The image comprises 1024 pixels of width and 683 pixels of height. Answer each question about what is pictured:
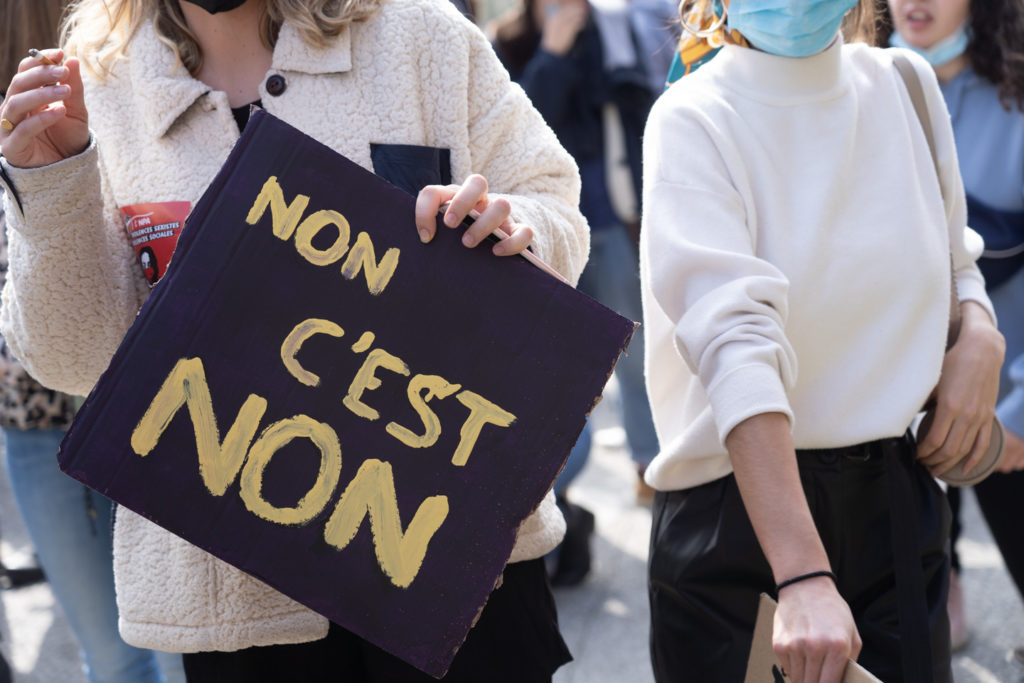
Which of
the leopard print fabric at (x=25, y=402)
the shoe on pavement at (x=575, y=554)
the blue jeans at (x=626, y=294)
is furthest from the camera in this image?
the blue jeans at (x=626, y=294)

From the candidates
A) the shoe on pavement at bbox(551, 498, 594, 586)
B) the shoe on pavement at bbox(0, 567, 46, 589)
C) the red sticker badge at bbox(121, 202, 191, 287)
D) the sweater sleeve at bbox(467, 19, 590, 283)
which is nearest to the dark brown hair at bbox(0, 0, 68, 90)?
the red sticker badge at bbox(121, 202, 191, 287)

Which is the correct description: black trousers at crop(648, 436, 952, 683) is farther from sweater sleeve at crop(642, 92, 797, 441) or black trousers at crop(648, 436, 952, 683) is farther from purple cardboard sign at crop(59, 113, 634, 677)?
purple cardboard sign at crop(59, 113, 634, 677)

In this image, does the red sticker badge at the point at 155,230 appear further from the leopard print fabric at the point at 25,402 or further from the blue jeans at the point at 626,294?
the blue jeans at the point at 626,294

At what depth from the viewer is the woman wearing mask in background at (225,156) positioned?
1.51 meters

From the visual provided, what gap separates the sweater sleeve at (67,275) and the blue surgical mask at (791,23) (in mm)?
952

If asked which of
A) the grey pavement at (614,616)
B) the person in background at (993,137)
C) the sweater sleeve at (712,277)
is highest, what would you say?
the sweater sleeve at (712,277)

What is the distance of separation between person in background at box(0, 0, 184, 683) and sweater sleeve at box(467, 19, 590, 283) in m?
1.28

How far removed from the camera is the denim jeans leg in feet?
13.8

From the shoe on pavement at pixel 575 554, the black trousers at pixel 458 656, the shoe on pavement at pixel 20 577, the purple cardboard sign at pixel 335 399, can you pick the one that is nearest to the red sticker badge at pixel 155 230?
the purple cardboard sign at pixel 335 399

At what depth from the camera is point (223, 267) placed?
1.29 metres

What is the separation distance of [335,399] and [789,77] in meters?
0.86

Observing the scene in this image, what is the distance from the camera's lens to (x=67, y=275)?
1.46 meters

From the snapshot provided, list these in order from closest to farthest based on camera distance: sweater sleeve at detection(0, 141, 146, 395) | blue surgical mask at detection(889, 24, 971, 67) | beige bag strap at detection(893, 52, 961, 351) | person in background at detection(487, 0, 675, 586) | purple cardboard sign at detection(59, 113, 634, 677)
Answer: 1. purple cardboard sign at detection(59, 113, 634, 677)
2. sweater sleeve at detection(0, 141, 146, 395)
3. beige bag strap at detection(893, 52, 961, 351)
4. blue surgical mask at detection(889, 24, 971, 67)
5. person in background at detection(487, 0, 675, 586)

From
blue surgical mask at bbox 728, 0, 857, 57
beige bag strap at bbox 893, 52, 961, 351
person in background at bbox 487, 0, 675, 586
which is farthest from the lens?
person in background at bbox 487, 0, 675, 586
